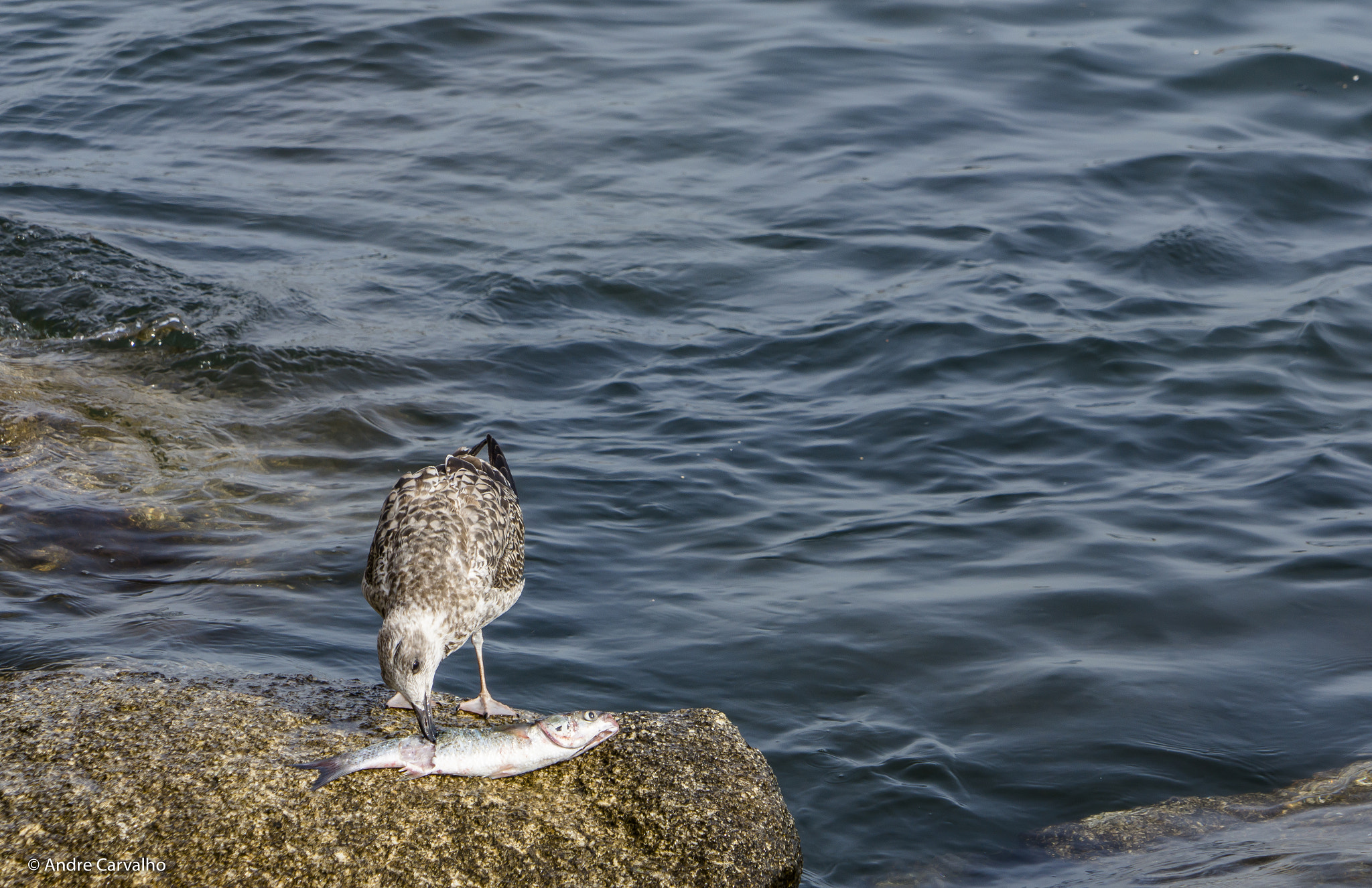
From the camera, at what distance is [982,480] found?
9.16 metres

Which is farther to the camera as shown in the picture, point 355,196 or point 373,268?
point 355,196

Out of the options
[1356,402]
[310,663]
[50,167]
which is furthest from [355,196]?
[1356,402]

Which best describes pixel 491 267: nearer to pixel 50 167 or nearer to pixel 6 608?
pixel 50 167

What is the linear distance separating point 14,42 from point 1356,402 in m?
17.4

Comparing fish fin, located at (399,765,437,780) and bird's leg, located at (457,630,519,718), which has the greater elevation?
fish fin, located at (399,765,437,780)

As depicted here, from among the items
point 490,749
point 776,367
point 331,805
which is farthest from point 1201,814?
point 776,367

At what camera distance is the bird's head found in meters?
4.49

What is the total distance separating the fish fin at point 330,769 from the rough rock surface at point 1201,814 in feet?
10.3

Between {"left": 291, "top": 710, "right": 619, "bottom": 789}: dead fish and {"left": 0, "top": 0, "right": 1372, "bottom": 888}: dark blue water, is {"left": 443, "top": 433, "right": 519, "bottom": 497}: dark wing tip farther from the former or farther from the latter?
{"left": 291, "top": 710, "right": 619, "bottom": 789}: dead fish

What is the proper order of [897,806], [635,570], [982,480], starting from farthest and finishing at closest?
[982,480] → [635,570] → [897,806]

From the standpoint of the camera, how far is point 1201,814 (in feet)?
19.3

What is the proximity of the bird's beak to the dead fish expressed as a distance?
0.04 m

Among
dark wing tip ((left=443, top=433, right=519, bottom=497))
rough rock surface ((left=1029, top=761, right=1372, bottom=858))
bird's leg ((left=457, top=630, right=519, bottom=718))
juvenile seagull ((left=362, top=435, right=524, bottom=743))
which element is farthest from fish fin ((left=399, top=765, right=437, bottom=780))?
rough rock surface ((left=1029, top=761, right=1372, bottom=858))
